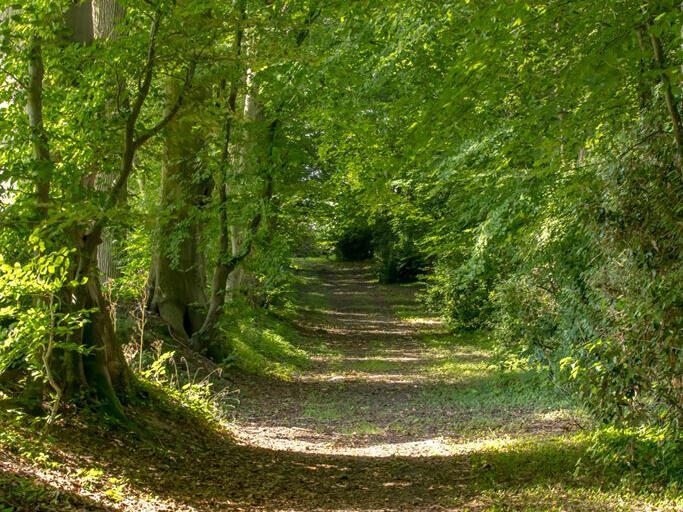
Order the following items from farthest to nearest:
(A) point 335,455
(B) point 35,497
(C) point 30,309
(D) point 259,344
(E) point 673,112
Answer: (D) point 259,344 → (A) point 335,455 → (E) point 673,112 → (C) point 30,309 → (B) point 35,497

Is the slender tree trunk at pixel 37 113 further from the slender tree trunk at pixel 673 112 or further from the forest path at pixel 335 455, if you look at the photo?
the slender tree trunk at pixel 673 112

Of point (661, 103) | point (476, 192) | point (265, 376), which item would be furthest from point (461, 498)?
point (265, 376)

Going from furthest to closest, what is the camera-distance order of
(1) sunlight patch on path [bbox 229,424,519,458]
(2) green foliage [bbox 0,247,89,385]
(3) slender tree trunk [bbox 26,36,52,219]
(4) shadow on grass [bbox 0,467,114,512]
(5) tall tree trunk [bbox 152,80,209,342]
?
(5) tall tree trunk [bbox 152,80,209,342] → (1) sunlight patch on path [bbox 229,424,519,458] → (3) slender tree trunk [bbox 26,36,52,219] → (2) green foliage [bbox 0,247,89,385] → (4) shadow on grass [bbox 0,467,114,512]

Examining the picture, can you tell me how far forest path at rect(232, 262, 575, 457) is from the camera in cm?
1002

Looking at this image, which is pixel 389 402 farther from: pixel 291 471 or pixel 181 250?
pixel 291 471

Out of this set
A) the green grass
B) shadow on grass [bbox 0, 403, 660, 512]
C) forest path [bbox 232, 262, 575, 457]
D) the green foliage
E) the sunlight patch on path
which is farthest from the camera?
the green grass

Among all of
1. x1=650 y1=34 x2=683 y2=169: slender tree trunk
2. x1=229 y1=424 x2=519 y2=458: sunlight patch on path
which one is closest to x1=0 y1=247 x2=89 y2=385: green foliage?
x1=229 y1=424 x2=519 y2=458: sunlight patch on path

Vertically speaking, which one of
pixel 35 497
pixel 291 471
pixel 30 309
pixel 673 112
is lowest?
pixel 291 471

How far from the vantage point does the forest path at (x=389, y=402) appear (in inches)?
395

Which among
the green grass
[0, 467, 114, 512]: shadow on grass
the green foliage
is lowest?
the green grass

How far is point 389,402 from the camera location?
13.8m

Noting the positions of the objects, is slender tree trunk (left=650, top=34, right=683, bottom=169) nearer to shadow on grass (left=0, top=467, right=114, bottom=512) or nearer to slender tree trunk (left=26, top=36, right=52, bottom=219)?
slender tree trunk (left=26, top=36, right=52, bottom=219)

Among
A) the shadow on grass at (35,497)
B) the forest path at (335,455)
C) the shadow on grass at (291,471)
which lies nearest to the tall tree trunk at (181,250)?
the forest path at (335,455)

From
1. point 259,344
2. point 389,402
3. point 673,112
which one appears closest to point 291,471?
point 673,112
